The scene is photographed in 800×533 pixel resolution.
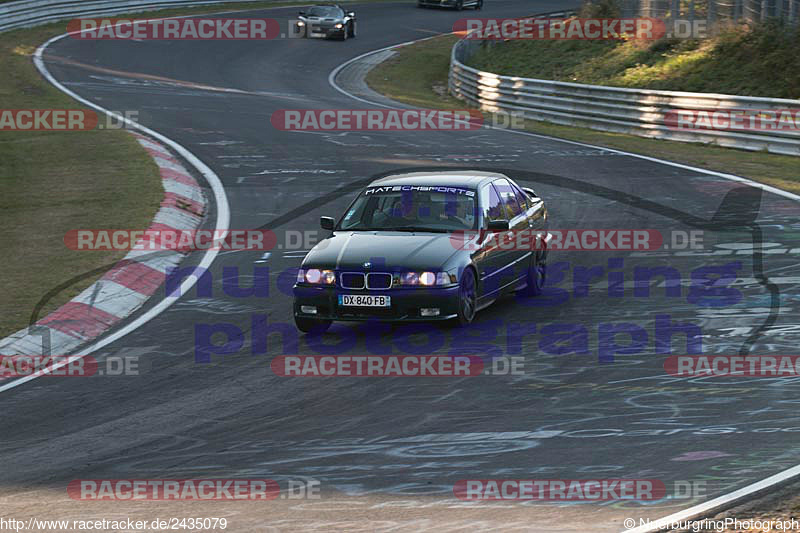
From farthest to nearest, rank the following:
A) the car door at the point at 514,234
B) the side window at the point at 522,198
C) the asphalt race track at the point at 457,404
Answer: the side window at the point at 522,198 → the car door at the point at 514,234 → the asphalt race track at the point at 457,404

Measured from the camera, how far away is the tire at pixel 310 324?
1091cm

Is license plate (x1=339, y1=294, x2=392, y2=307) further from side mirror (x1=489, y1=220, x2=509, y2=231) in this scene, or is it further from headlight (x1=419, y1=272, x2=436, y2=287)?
side mirror (x1=489, y1=220, x2=509, y2=231)

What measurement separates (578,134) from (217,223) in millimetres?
12106

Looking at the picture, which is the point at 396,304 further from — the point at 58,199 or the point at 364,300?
the point at 58,199

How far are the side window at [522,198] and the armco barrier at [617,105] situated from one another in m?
11.0

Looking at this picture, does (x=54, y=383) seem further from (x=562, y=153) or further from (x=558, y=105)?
(x=558, y=105)

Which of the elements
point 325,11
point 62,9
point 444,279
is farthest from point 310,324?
point 62,9

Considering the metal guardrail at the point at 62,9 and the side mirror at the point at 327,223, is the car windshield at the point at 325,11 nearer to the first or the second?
the metal guardrail at the point at 62,9

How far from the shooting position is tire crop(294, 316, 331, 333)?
10.9m

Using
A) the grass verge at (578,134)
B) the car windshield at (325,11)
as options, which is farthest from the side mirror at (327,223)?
the car windshield at (325,11)

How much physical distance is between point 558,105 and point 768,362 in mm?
20307

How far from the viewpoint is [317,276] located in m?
10.8

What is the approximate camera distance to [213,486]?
22.9 feet

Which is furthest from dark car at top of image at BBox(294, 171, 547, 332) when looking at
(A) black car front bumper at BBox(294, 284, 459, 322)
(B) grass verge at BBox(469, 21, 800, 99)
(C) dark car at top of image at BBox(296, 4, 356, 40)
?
(C) dark car at top of image at BBox(296, 4, 356, 40)
